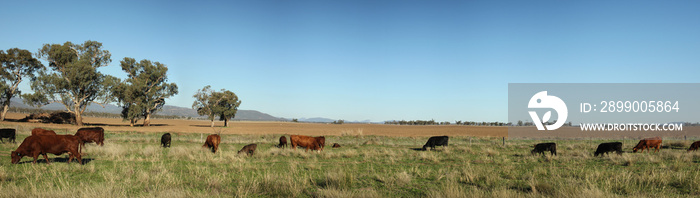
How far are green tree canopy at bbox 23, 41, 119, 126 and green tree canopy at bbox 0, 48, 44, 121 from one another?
4984mm

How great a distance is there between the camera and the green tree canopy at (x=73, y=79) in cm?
5125

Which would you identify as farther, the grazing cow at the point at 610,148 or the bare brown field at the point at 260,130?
the bare brown field at the point at 260,130

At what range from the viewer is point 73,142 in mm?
13492

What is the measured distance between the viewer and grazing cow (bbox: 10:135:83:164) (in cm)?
1291

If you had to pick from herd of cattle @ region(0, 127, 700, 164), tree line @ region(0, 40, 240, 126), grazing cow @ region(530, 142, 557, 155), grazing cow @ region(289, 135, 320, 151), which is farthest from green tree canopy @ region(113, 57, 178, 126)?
grazing cow @ region(530, 142, 557, 155)

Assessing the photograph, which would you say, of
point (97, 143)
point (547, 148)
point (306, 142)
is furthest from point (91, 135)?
point (547, 148)

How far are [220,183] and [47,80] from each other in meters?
57.1

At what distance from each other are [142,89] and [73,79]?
929cm

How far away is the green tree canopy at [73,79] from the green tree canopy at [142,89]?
7.33ft

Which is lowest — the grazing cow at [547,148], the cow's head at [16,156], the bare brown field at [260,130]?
the bare brown field at [260,130]

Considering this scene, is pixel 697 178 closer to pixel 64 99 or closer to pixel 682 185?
pixel 682 185

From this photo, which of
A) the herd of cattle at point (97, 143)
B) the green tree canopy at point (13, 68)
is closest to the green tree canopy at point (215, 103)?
the green tree canopy at point (13, 68)

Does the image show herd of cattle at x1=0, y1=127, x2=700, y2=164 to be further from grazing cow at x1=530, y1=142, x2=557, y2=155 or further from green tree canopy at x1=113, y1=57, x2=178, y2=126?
green tree canopy at x1=113, y1=57, x2=178, y2=126

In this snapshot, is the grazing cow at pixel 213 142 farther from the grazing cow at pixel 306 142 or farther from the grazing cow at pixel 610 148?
the grazing cow at pixel 610 148
